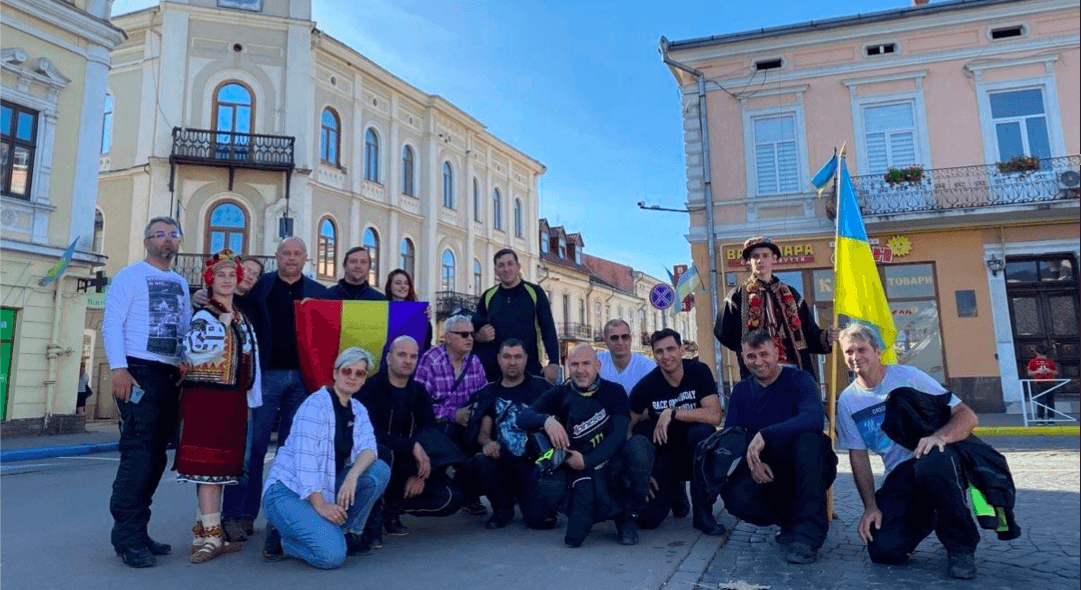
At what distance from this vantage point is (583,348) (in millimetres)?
4750

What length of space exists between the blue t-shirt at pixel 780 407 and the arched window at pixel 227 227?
19.9 metres

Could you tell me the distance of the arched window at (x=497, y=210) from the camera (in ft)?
111

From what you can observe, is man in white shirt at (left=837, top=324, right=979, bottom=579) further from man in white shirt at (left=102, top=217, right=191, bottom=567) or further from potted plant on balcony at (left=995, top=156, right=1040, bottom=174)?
potted plant on balcony at (left=995, top=156, right=1040, bottom=174)

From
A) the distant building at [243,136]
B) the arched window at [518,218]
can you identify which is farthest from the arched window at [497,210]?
the distant building at [243,136]

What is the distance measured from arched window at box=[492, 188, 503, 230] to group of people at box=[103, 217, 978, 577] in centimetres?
2854

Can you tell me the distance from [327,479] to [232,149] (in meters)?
19.8

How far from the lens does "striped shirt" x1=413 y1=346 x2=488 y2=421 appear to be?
217 inches

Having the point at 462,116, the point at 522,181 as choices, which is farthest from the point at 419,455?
the point at 522,181

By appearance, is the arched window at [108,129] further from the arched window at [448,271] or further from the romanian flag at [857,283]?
the romanian flag at [857,283]

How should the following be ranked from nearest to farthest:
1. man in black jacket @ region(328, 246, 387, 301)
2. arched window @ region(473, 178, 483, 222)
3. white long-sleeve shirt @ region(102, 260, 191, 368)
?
white long-sleeve shirt @ region(102, 260, 191, 368), man in black jacket @ region(328, 246, 387, 301), arched window @ region(473, 178, 483, 222)

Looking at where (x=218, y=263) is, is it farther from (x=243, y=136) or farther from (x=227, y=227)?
(x=243, y=136)

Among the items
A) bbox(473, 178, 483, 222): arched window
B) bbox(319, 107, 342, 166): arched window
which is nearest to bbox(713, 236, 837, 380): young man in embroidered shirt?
bbox(319, 107, 342, 166): arched window

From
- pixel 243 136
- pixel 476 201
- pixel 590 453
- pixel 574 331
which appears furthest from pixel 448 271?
pixel 590 453

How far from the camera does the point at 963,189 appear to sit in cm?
1510
